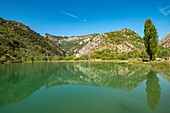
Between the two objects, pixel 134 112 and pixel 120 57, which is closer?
pixel 134 112

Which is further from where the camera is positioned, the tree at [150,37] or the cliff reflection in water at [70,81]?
the tree at [150,37]

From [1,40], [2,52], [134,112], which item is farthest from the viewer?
[1,40]

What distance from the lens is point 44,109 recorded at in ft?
45.4

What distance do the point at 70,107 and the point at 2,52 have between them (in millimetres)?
126561

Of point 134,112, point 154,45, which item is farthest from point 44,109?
point 154,45

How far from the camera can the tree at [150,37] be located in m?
60.3

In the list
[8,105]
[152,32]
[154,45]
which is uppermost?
[152,32]

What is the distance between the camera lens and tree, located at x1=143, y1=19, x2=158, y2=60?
6028 cm

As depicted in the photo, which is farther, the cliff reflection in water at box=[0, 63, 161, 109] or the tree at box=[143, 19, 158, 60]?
the tree at box=[143, 19, 158, 60]

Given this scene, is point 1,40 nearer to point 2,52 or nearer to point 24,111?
point 2,52

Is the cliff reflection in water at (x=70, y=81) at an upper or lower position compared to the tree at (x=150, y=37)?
lower

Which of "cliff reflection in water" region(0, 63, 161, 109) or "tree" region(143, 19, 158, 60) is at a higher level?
"tree" region(143, 19, 158, 60)

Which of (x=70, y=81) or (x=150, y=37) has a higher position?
(x=150, y=37)

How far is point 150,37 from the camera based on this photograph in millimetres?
61406
